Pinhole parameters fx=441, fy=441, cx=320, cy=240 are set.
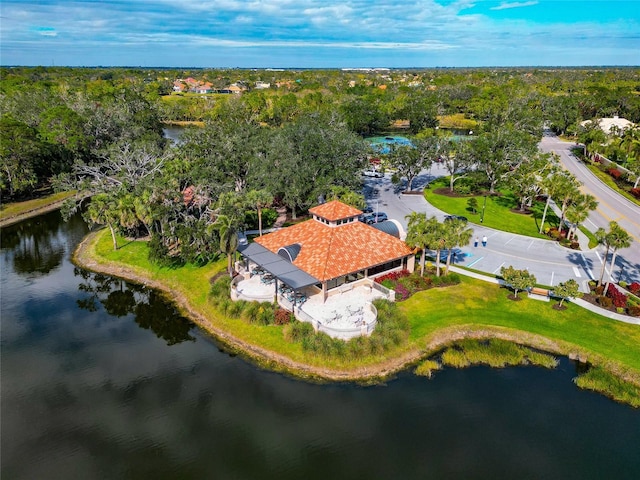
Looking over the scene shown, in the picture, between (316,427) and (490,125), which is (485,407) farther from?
(490,125)

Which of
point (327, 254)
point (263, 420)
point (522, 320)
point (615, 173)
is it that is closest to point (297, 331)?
point (327, 254)

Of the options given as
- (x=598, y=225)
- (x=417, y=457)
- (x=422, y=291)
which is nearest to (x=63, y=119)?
(x=422, y=291)

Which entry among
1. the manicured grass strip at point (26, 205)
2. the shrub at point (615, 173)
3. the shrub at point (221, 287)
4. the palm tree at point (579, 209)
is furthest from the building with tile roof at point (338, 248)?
the shrub at point (615, 173)

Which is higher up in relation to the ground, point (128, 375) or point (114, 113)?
point (114, 113)

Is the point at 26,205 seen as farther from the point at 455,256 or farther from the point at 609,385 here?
the point at 609,385

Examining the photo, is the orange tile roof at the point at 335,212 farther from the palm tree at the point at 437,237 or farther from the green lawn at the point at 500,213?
the green lawn at the point at 500,213
